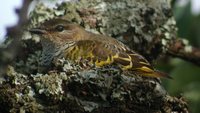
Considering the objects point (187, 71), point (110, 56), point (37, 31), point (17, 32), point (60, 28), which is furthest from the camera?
point (187, 71)

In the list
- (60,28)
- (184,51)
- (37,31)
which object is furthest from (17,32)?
(184,51)

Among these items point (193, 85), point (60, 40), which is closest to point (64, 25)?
point (60, 40)

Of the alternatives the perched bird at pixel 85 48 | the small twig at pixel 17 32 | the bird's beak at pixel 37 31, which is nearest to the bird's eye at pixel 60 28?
the perched bird at pixel 85 48

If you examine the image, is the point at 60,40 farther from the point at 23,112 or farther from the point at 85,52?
the point at 23,112

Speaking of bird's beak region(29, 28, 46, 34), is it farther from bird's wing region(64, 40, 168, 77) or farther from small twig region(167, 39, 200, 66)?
small twig region(167, 39, 200, 66)

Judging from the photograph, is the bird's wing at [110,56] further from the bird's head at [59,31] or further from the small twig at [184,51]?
the small twig at [184,51]

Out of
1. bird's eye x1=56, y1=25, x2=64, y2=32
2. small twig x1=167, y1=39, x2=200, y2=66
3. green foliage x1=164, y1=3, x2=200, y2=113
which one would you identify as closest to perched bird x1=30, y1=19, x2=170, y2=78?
bird's eye x1=56, y1=25, x2=64, y2=32

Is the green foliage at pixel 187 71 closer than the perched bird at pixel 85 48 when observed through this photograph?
No

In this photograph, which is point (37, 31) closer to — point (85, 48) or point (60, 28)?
point (60, 28)
